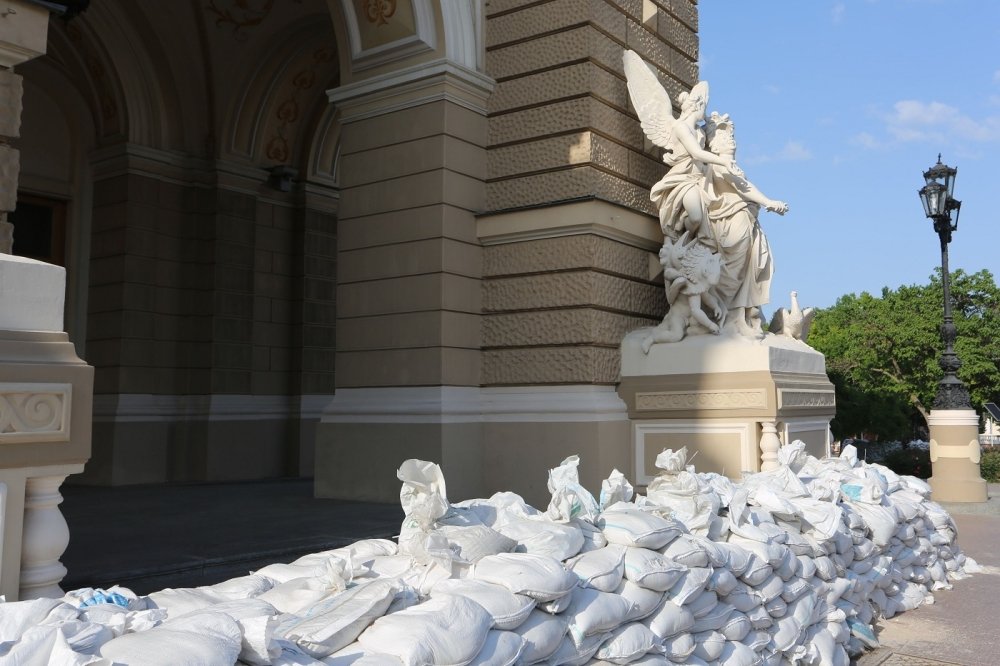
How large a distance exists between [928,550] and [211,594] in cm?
543

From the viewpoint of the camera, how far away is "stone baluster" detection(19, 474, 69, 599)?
2992mm

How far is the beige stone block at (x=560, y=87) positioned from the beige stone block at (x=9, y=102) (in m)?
5.20

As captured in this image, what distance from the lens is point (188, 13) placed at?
12.3 meters

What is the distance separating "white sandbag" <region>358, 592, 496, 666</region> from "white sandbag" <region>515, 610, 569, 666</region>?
0.19 metres

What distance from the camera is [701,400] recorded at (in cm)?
877

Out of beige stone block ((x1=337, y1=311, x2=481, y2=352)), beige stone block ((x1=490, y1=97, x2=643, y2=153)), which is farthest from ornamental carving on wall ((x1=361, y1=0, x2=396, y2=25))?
beige stone block ((x1=337, y1=311, x2=481, y2=352))

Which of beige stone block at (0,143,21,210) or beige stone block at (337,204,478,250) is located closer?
beige stone block at (0,143,21,210)

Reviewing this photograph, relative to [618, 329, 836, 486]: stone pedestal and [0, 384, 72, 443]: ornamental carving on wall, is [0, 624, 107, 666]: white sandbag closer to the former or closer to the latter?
[0, 384, 72, 443]: ornamental carving on wall

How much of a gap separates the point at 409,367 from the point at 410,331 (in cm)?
37

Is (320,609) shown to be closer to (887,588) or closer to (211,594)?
(211,594)

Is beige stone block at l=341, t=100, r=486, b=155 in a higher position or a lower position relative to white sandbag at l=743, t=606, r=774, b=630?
higher

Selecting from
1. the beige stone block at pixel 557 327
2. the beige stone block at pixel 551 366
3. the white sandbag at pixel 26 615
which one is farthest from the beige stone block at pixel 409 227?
the white sandbag at pixel 26 615

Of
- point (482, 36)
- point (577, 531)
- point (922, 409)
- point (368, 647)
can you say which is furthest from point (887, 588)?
point (922, 409)

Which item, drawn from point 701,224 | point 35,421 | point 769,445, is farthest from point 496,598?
point 701,224
